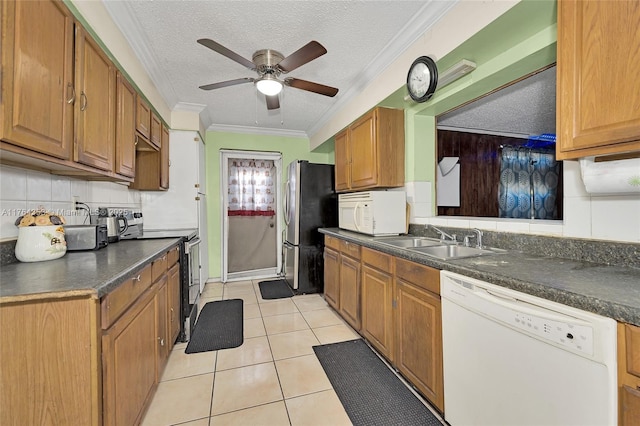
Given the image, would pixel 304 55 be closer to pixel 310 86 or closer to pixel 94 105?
pixel 310 86

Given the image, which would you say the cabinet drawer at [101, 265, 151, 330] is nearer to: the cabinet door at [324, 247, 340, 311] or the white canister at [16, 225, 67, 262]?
the white canister at [16, 225, 67, 262]

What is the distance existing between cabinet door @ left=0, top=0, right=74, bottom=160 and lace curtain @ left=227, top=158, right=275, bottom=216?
3.15 m

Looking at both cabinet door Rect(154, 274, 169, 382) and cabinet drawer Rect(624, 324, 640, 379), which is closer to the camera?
cabinet drawer Rect(624, 324, 640, 379)

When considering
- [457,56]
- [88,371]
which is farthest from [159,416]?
[457,56]

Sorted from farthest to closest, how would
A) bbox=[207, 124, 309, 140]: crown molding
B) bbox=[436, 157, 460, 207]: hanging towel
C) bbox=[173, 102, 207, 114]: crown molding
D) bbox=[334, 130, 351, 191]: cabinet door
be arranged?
bbox=[207, 124, 309, 140]: crown molding < bbox=[436, 157, 460, 207]: hanging towel < bbox=[173, 102, 207, 114]: crown molding < bbox=[334, 130, 351, 191]: cabinet door

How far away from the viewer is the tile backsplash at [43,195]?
4.39 feet

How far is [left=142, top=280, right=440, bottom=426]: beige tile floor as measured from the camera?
5.00 ft

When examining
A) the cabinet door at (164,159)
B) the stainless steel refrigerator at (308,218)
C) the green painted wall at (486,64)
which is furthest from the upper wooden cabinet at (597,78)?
the cabinet door at (164,159)

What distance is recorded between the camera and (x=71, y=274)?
112 centimetres

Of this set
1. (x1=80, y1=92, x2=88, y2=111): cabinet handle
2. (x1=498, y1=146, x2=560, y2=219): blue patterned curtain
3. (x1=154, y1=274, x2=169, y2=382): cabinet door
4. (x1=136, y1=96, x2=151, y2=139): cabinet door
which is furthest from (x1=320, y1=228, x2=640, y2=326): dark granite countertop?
(x1=498, y1=146, x2=560, y2=219): blue patterned curtain

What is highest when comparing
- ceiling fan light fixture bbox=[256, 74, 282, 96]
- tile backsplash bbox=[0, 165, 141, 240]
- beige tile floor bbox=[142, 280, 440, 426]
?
ceiling fan light fixture bbox=[256, 74, 282, 96]

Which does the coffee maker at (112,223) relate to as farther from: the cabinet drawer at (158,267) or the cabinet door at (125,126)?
the cabinet drawer at (158,267)

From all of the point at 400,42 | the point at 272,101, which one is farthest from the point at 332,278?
the point at 400,42

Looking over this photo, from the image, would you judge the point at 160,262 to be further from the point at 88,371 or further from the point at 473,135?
the point at 473,135
